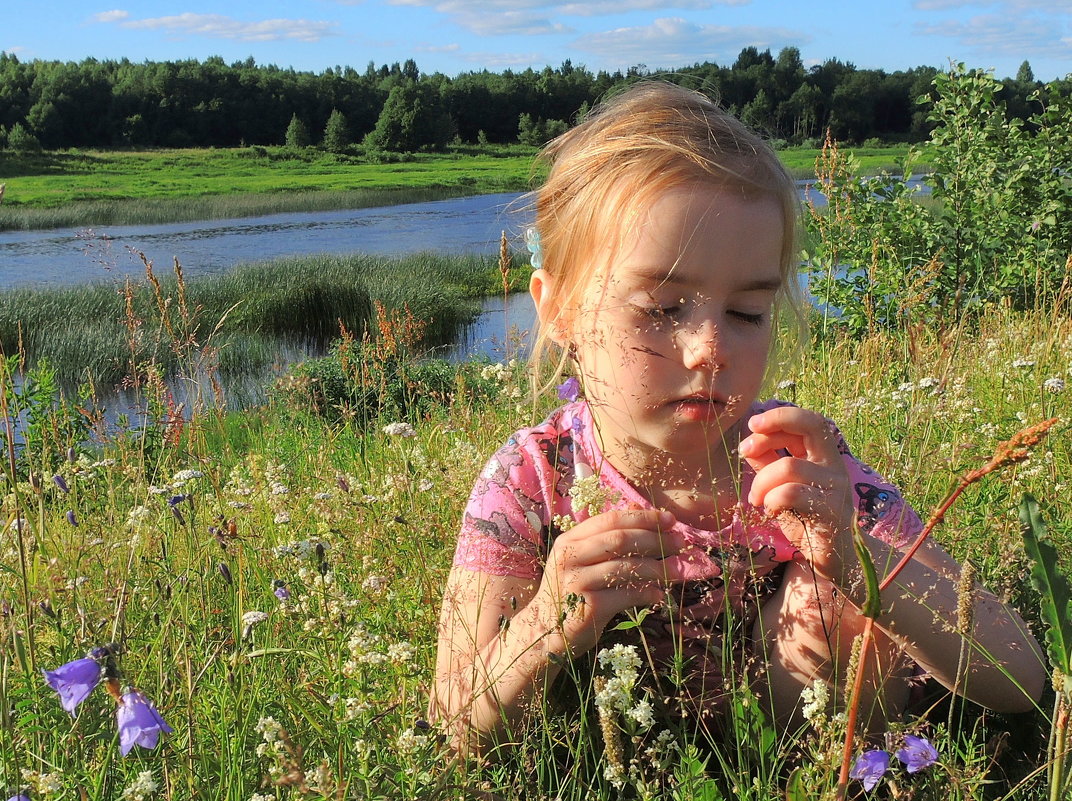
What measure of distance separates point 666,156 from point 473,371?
5.95 meters

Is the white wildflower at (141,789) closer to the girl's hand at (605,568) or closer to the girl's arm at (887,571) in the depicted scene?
the girl's hand at (605,568)

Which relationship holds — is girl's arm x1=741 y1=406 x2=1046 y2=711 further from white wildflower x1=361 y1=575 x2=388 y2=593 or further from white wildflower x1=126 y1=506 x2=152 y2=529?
white wildflower x1=126 y1=506 x2=152 y2=529

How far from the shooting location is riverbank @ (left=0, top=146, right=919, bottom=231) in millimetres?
43406

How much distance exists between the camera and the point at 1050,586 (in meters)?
1.04

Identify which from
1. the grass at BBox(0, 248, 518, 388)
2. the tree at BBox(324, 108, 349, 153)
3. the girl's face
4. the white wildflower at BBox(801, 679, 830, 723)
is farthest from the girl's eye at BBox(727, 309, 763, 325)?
the tree at BBox(324, 108, 349, 153)

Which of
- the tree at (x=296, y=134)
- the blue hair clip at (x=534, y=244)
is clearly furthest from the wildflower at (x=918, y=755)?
the tree at (x=296, y=134)

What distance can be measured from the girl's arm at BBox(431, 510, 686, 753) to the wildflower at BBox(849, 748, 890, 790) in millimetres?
411

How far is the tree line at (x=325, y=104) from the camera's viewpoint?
3145 inches

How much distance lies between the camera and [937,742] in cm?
161

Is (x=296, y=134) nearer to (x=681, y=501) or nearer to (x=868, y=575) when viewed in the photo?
(x=681, y=501)

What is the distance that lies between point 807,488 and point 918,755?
0.41 m

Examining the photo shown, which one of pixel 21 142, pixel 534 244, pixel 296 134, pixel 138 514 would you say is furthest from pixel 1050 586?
pixel 296 134

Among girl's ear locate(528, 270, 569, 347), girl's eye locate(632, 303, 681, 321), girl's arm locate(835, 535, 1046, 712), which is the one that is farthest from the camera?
girl's ear locate(528, 270, 569, 347)

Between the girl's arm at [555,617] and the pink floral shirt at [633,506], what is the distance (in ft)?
0.43
